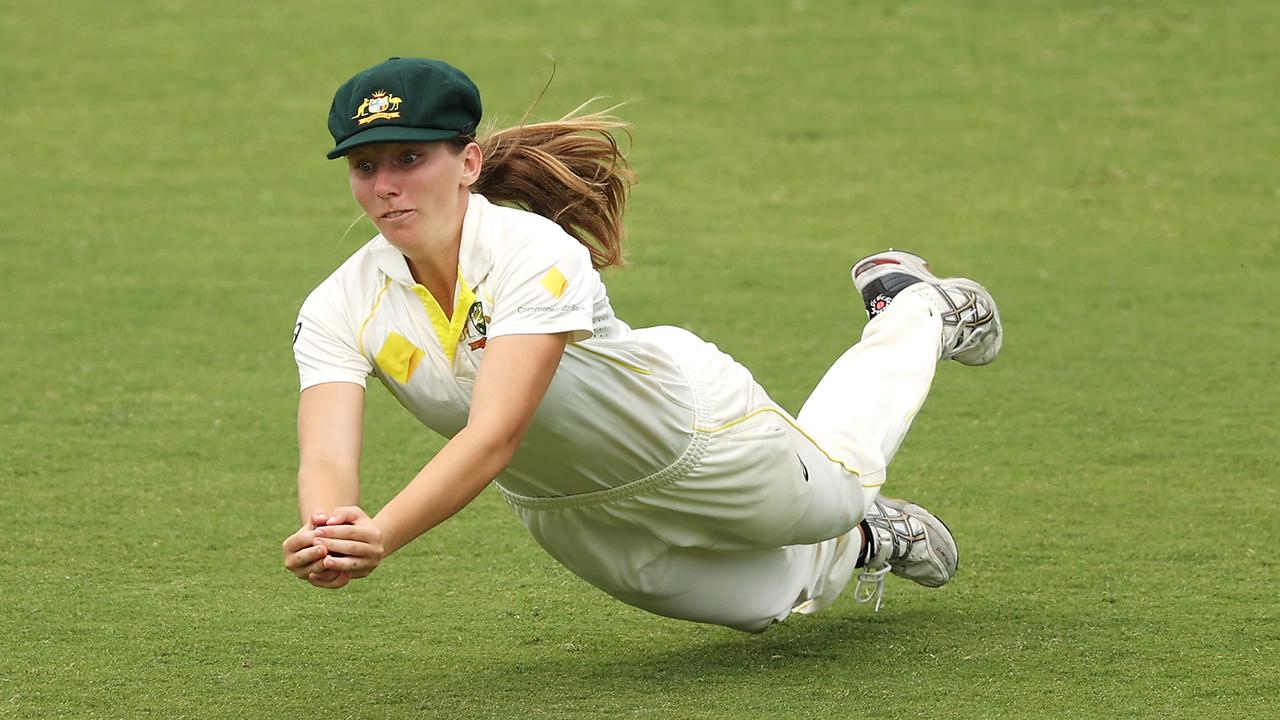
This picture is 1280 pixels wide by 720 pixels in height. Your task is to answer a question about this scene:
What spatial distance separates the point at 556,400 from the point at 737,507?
0.40 meters

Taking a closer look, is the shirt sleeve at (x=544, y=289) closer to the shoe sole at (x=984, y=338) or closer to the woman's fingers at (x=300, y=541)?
the woman's fingers at (x=300, y=541)

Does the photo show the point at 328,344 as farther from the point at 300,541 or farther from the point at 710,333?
the point at 710,333

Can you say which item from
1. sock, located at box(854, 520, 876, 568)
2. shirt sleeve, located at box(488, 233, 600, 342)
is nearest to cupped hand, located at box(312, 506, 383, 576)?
shirt sleeve, located at box(488, 233, 600, 342)

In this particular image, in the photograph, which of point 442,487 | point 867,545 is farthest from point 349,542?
point 867,545

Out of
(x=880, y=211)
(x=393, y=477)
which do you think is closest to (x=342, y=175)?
(x=880, y=211)

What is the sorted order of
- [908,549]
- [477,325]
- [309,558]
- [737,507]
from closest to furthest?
[309,558] < [477,325] < [737,507] < [908,549]

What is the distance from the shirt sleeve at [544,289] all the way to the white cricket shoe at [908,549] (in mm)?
923

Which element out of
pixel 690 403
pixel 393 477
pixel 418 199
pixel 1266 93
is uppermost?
pixel 1266 93

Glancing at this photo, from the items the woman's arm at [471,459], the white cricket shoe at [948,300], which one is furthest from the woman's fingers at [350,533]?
the white cricket shoe at [948,300]

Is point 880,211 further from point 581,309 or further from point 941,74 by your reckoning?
point 581,309

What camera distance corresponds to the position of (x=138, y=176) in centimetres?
682

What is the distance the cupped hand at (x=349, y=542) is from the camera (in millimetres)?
2086

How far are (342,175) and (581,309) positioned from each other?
480cm

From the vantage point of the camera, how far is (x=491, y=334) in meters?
2.29
